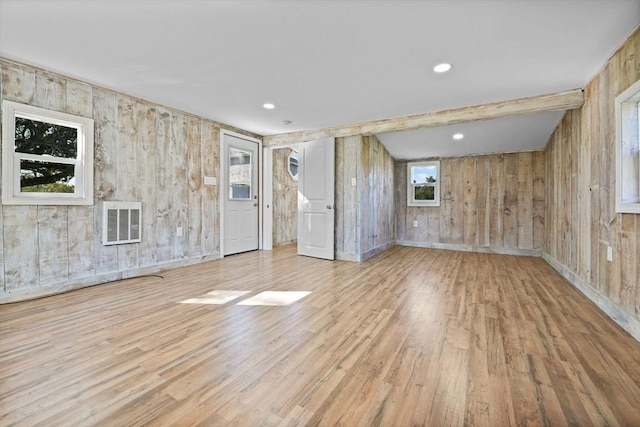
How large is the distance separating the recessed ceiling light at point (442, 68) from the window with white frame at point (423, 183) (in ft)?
12.5

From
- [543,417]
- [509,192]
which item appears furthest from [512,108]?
[543,417]

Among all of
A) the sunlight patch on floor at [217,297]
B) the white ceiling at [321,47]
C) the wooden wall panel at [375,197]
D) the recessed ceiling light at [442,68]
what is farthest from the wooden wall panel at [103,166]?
the recessed ceiling light at [442,68]

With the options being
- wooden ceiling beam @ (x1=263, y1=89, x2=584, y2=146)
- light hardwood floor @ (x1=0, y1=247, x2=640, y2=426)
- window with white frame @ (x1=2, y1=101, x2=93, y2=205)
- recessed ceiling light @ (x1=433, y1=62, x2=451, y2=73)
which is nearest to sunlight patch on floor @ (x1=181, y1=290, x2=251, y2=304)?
light hardwood floor @ (x1=0, y1=247, x2=640, y2=426)

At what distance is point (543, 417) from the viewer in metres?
1.29

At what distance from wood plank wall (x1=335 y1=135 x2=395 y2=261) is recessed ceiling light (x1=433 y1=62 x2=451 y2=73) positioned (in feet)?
6.89

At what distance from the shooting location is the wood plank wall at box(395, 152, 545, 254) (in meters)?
5.47

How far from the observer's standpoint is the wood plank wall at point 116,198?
285 centimetres

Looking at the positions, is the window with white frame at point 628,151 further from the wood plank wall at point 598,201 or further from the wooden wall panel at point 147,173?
the wooden wall panel at point 147,173

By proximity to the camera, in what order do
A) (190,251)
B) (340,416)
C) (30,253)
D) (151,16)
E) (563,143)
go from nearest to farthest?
(340,416) → (151,16) → (30,253) → (563,143) → (190,251)

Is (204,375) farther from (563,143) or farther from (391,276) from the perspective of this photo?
(563,143)

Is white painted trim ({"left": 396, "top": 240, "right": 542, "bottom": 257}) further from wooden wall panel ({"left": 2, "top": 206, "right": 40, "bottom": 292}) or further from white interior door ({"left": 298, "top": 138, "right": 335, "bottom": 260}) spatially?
wooden wall panel ({"left": 2, "top": 206, "right": 40, "bottom": 292})

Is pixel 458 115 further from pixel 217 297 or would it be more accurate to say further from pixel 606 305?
pixel 217 297

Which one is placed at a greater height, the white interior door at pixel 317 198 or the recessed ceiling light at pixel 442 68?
the recessed ceiling light at pixel 442 68

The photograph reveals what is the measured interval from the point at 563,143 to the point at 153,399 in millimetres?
5278
